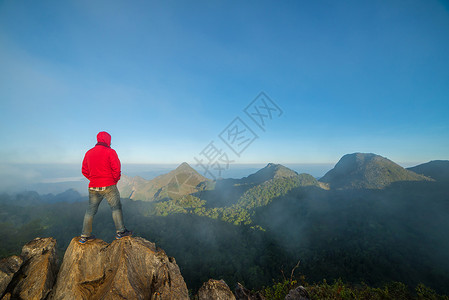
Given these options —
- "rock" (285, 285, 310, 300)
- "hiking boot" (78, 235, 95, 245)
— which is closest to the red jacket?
"hiking boot" (78, 235, 95, 245)

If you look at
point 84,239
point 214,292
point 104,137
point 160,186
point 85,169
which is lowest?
point 160,186

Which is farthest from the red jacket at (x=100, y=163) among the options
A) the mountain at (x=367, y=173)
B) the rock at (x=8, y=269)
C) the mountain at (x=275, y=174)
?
the mountain at (x=367, y=173)

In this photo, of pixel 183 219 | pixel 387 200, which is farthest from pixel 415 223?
pixel 183 219

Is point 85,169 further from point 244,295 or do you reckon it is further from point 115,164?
point 244,295

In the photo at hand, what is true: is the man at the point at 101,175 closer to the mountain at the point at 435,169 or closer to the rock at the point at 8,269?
the rock at the point at 8,269

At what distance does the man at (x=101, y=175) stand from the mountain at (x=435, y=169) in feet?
683

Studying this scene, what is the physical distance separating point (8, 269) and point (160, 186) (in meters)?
160

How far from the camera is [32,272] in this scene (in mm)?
6188

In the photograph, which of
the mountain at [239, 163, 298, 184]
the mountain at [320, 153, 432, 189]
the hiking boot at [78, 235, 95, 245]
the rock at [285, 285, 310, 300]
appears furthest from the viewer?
the mountain at [239, 163, 298, 184]

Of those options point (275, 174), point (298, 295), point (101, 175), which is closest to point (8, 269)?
point (101, 175)

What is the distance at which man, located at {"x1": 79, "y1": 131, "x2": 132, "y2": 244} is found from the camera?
6.50 meters

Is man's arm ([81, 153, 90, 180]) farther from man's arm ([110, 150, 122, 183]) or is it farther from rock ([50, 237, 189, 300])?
rock ([50, 237, 189, 300])

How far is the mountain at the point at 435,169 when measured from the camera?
439 feet

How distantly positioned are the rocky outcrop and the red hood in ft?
15.9
